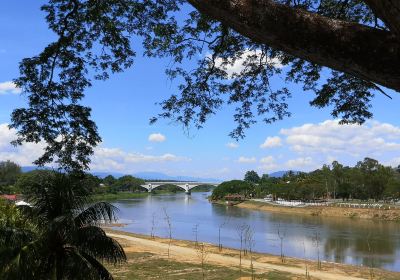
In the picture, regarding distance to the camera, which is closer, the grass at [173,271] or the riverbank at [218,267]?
the grass at [173,271]

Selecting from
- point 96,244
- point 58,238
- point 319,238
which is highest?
point 58,238

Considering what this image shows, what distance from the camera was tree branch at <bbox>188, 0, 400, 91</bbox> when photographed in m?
2.97

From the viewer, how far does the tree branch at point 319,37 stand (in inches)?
117

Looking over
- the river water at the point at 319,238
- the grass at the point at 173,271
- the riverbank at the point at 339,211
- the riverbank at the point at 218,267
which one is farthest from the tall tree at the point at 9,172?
the grass at the point at 173,271

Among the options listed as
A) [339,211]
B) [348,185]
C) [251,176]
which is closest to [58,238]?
[339,211]

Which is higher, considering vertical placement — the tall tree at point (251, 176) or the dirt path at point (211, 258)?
the tall tree at point (251, 176)

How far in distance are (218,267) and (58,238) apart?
14.4 m

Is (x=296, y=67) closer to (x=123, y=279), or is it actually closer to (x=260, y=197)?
→ (x=123, y=279)

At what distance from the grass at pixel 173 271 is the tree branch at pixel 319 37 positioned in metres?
18.2

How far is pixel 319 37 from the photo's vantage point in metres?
3.16

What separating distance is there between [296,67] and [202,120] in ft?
5.58

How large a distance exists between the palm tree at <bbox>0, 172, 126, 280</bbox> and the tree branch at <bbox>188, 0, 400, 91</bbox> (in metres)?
7.68

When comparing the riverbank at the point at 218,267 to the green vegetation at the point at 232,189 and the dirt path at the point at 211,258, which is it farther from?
the green vegetation at the point at 232,189

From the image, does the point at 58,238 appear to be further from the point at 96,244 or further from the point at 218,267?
the point at 218,267
